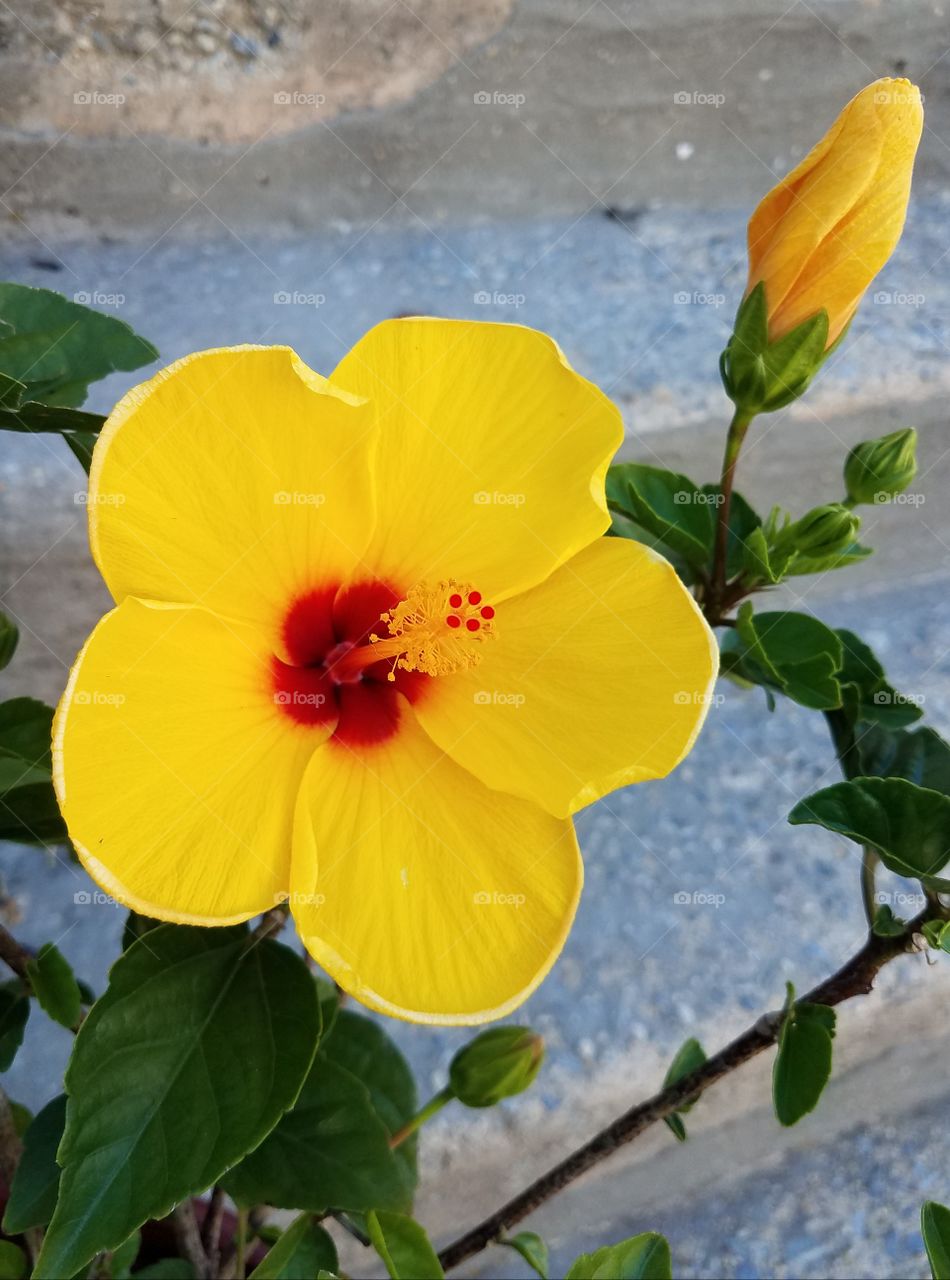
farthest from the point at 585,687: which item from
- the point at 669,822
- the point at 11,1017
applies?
the point at 669,822

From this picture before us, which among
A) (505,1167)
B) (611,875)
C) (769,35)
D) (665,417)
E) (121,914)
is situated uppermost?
(769,35)

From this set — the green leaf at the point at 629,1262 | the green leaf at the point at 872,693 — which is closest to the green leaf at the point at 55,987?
the green leaf at the point at 629,1262

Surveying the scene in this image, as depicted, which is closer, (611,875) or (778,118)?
(611,875)

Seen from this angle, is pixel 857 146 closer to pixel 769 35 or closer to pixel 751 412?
pixel 751 412

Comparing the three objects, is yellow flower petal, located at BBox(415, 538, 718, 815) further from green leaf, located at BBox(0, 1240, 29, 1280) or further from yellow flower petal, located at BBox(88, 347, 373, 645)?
green leaf, located at BBox(0, 1240, 29, 1280)

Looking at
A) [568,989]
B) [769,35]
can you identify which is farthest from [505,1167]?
[769,35]

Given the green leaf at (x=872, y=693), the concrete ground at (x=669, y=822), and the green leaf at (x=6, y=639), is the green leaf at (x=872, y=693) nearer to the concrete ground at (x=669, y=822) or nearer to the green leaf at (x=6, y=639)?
the green leaf at (x=6, y=639)
